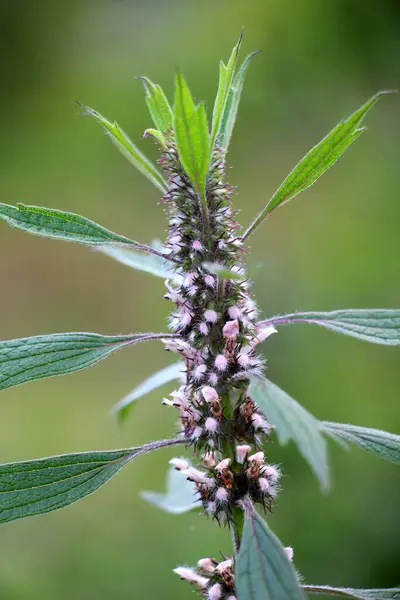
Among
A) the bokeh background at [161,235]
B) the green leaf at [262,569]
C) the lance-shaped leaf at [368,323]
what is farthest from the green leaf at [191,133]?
the bokeh background at [161,235]

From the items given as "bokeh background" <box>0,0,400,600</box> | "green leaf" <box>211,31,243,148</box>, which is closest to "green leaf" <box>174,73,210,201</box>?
"green leaf" <box>211,31,243,148</box>

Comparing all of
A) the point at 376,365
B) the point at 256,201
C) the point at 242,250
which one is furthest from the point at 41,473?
the point at 256,201

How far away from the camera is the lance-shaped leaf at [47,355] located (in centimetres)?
100

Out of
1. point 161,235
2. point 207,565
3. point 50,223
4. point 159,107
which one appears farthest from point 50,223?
point 161,235

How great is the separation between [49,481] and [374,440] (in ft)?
1.81

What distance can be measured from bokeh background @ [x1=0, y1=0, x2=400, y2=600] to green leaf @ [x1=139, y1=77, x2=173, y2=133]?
119 centimetres

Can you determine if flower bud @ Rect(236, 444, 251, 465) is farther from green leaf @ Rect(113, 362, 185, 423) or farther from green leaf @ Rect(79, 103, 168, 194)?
green leaf @ Rect(79, 103, 168, 194)

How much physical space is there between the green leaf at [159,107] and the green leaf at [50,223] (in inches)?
9.2

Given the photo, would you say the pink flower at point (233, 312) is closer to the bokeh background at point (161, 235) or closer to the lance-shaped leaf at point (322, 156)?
the lance-shaped leaf at point (322, 156)

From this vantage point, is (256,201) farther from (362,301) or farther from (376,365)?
(376,365)

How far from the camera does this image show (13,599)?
300cm

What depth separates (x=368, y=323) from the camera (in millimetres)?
1040

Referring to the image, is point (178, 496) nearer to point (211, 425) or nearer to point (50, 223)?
point (211, 425)

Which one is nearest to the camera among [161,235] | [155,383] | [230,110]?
[230,110]
